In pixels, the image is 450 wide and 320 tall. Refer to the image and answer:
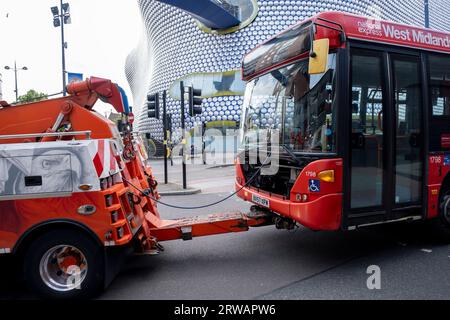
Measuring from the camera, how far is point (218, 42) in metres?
38.0

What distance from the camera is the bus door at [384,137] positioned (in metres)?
4.34

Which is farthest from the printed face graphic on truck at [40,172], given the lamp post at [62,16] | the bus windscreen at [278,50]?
the lamp post at [62,16]

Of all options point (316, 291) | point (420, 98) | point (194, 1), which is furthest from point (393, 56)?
point (194, 1)

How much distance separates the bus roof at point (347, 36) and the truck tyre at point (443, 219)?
207 centimetres

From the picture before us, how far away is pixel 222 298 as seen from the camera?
3.71 m

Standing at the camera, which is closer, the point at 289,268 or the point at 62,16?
the point at 289,268

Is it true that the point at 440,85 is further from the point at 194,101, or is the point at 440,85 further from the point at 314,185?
the point at 194,101

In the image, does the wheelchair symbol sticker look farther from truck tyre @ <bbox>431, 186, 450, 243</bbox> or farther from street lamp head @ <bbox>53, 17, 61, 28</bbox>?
street lamp head @ <bbox>53, 17, 61, 28</bbox>

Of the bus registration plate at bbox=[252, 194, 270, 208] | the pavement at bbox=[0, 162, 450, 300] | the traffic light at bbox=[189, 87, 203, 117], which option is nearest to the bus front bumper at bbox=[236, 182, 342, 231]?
the bus registration plate at bbox=[252, 194, 270, 208]

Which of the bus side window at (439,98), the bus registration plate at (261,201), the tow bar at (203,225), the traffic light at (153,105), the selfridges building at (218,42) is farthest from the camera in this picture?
the selfridges building at (218,42)

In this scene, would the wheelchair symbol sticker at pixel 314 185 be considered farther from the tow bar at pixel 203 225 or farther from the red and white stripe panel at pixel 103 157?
the red and white stripe panel at pixel 103 157

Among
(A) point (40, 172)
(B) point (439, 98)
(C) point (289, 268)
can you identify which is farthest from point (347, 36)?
(A) point (40, 172)

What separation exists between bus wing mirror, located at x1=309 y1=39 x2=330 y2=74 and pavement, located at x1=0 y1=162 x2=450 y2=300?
7.74 ft

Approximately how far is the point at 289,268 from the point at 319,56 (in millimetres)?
2558
